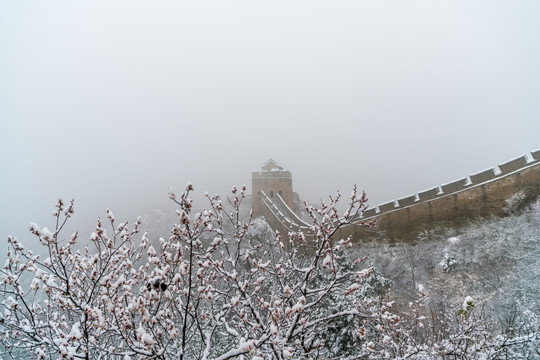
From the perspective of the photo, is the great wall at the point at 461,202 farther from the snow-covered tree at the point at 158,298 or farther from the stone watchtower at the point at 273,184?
the stone watchtower at the point at 273,184

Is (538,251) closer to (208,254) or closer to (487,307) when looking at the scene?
(487,307)

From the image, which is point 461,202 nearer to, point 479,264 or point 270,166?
point 479,264

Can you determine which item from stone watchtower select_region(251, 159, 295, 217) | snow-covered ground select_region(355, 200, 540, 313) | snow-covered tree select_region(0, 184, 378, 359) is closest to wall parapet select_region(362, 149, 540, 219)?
snow-covered ground select_region(355, 200, 540, 313)

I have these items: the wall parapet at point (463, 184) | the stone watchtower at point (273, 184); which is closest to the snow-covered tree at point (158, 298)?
the wall parapet at point (463, 184)

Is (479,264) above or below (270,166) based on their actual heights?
below

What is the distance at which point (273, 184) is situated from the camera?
41.8m

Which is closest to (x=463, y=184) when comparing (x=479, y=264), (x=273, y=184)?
(x=479, y=264)

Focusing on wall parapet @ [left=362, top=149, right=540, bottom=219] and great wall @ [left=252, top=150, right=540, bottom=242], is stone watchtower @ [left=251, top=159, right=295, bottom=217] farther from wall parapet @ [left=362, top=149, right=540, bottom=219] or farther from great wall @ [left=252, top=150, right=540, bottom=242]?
wall parapet @ [left=362, top=149, right=540, bottom=219]

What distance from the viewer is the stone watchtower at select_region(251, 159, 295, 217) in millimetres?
41281

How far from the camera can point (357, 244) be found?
2377 centimetres

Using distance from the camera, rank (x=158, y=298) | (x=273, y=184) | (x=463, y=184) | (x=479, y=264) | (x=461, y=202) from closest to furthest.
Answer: (x=158, y=298) < (x=479, y=264) < (x=461, y=202) < (x=463, y=184) < (x=273, y=184)

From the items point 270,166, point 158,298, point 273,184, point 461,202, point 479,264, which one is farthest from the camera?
point 270,166

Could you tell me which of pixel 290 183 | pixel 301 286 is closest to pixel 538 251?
pixel 301 286

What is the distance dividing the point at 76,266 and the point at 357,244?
70.5ft
